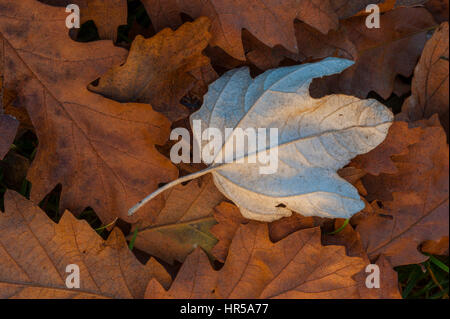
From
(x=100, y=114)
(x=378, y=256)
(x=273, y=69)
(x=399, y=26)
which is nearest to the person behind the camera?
(x=100, y=114)

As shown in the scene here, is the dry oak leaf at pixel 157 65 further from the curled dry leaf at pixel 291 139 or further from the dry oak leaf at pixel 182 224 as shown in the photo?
the dry oak leaf at pixel 182 224

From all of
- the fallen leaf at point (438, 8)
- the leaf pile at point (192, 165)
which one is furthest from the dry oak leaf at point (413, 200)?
the fallen leaf at point (438, 8)

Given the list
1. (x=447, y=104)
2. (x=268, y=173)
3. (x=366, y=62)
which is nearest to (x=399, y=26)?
(x=366, y=62)

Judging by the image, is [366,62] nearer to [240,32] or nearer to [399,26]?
[399,26]

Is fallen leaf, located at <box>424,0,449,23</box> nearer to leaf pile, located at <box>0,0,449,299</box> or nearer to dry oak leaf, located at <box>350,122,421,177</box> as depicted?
leaf pile, located at <box>0,0,449,299</box>

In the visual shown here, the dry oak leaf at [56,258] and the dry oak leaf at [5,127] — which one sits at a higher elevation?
the dry oak leaf at [5,127]
